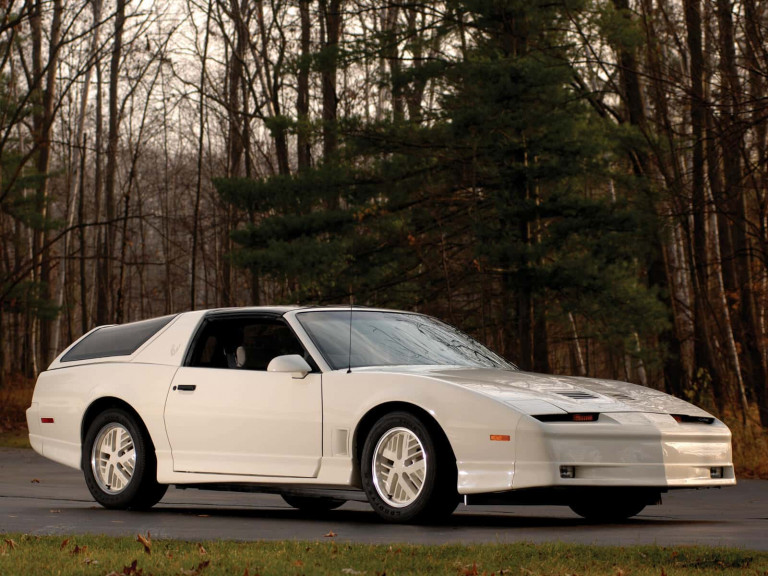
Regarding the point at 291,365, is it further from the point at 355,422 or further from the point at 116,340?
the point at 116,340

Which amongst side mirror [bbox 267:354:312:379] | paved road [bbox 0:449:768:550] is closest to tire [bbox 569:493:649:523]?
paved road [bbox 0:449:768:550]

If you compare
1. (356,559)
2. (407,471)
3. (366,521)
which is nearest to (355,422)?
(407,471)

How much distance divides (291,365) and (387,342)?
91cm

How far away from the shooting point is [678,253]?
35.8m

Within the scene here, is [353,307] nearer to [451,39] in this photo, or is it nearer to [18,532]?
[18,532]

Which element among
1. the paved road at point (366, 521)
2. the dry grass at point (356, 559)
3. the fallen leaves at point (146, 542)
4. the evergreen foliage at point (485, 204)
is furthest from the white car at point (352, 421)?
the evergreen foliage at point (485, 204)

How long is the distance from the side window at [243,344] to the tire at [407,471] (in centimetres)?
139

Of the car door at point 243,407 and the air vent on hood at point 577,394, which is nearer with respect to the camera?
the air vent on hood at point 577,394

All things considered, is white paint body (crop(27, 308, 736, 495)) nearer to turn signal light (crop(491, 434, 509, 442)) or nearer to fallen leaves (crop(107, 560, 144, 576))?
turn signal light (crop(491, 434, 509, 442))

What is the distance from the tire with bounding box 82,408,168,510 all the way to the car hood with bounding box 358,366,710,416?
8.31 feet

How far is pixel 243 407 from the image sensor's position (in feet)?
32.5

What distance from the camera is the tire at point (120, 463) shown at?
1063 centimetres

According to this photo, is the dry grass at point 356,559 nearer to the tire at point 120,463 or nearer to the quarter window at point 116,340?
the tire at point 120,463

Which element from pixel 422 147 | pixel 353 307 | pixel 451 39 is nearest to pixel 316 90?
pixel 451 39
